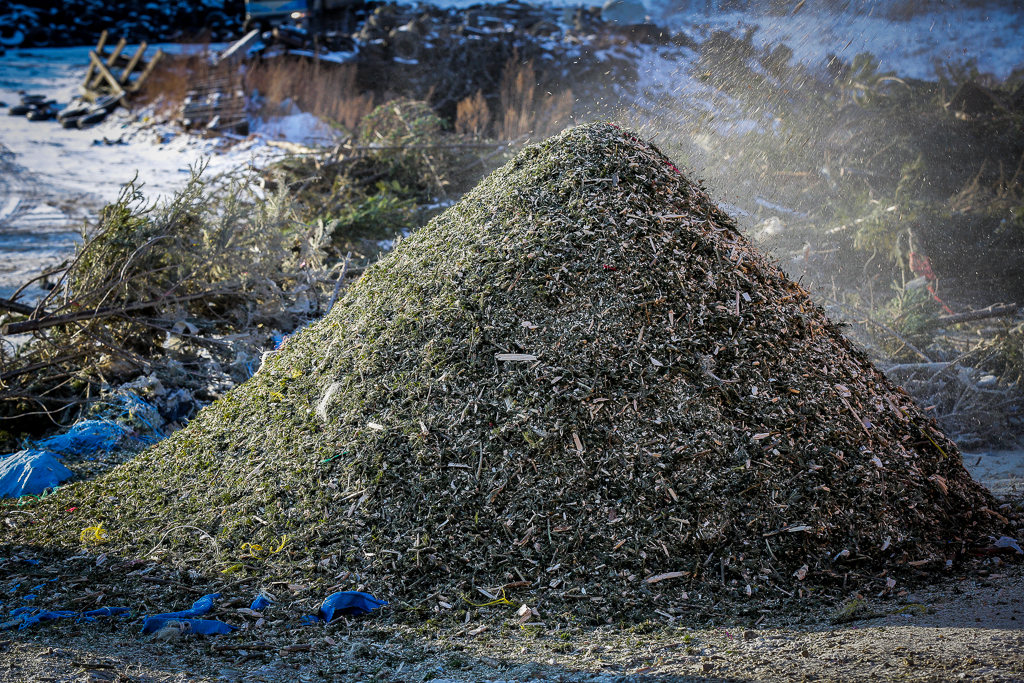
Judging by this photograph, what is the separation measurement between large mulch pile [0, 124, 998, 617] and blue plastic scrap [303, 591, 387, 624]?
0.16ft

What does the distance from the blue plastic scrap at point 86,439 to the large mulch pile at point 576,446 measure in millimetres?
561

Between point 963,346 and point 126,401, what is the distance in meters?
4.90

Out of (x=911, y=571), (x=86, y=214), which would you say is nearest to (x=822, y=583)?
(x=911, y=571)

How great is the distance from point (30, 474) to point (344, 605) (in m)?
1.87

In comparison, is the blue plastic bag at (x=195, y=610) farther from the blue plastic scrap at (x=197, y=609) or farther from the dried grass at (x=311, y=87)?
the dried grass at (x=311, y=87)

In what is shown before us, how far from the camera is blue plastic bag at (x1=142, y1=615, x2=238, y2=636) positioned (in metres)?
1.78

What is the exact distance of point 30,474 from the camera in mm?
2793

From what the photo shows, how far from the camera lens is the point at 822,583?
1.86m

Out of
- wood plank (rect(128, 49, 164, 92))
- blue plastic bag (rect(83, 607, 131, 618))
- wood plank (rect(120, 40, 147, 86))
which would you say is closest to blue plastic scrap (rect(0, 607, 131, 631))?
blue plastic bag (rect(83, 607, 131, 618))

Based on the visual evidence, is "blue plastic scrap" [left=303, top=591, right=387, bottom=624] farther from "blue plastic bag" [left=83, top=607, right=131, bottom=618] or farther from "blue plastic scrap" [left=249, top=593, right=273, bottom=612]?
"blue plastic bag" [left=83, top=607, right=131, bottom=618]

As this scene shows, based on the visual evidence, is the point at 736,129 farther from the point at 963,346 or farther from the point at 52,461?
the point at 52,461

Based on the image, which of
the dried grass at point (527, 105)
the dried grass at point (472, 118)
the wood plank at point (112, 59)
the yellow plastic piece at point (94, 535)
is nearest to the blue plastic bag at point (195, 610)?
the yellow plastic piece at point (94, 535)

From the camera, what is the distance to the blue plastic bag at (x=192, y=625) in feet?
5.83

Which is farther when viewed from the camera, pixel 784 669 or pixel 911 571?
pixel 911 571
